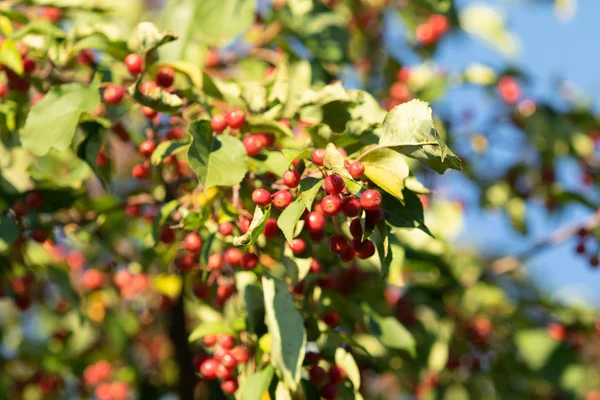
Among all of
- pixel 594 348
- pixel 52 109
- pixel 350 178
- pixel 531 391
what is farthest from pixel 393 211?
pixel 594 348

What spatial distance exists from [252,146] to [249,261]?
1.01 ft

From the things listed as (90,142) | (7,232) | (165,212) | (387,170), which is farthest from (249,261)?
(7,232)

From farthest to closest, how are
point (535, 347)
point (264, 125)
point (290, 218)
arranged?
point (535, 347) < point (264, 125) < point (290, 218)

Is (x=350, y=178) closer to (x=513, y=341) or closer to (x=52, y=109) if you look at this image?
(x=52, y=109)

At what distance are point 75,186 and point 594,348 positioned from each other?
5888 millimetres

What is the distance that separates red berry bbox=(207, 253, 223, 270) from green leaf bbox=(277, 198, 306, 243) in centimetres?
55

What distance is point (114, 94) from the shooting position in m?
2.32

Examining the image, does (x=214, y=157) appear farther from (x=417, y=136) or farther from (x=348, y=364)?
(x=348, y=364)

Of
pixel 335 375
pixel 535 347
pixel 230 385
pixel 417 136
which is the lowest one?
pixel 535 347

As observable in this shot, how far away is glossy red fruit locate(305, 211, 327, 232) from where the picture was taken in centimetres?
194

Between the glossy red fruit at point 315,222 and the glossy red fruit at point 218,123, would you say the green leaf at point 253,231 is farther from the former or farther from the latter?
the glossy red fruit at point 218,123

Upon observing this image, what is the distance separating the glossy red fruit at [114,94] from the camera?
2324mm

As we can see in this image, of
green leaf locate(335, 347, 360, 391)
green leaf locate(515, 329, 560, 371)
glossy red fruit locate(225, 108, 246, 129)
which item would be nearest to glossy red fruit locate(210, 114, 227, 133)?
glossy red fruit locate(225, 108, 246, 129)

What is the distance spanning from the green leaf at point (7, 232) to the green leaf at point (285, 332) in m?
0.75
